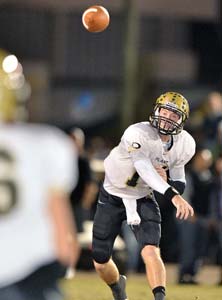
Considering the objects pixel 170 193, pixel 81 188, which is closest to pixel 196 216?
pixel 81 188

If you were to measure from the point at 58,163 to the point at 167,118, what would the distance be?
3.64 metres

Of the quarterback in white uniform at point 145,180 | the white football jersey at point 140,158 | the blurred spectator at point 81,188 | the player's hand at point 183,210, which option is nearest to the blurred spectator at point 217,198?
the blurred spectator at point 81,188

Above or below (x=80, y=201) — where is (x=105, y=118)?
below

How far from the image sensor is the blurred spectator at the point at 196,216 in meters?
13.5

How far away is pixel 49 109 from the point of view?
983 inches

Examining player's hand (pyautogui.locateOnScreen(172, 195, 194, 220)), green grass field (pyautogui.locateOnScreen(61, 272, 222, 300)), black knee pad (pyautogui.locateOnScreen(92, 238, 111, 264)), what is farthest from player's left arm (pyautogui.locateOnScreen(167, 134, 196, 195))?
green grass field (pyautogui.locateOnScreen(61, 272, 222, 300))

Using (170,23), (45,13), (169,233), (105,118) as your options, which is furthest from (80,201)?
(170,23)

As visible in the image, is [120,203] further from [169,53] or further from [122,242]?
[169,53]

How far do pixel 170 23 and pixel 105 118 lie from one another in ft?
14.0

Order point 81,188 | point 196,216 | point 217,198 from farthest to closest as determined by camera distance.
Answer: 1. point 217,198
2. point 196,216
3. point 81,188

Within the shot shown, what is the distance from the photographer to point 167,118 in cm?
859

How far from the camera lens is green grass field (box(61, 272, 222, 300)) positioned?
1039 cm

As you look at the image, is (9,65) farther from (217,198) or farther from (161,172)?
(217,198)

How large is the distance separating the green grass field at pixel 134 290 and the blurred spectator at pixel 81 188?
69 centimetres
